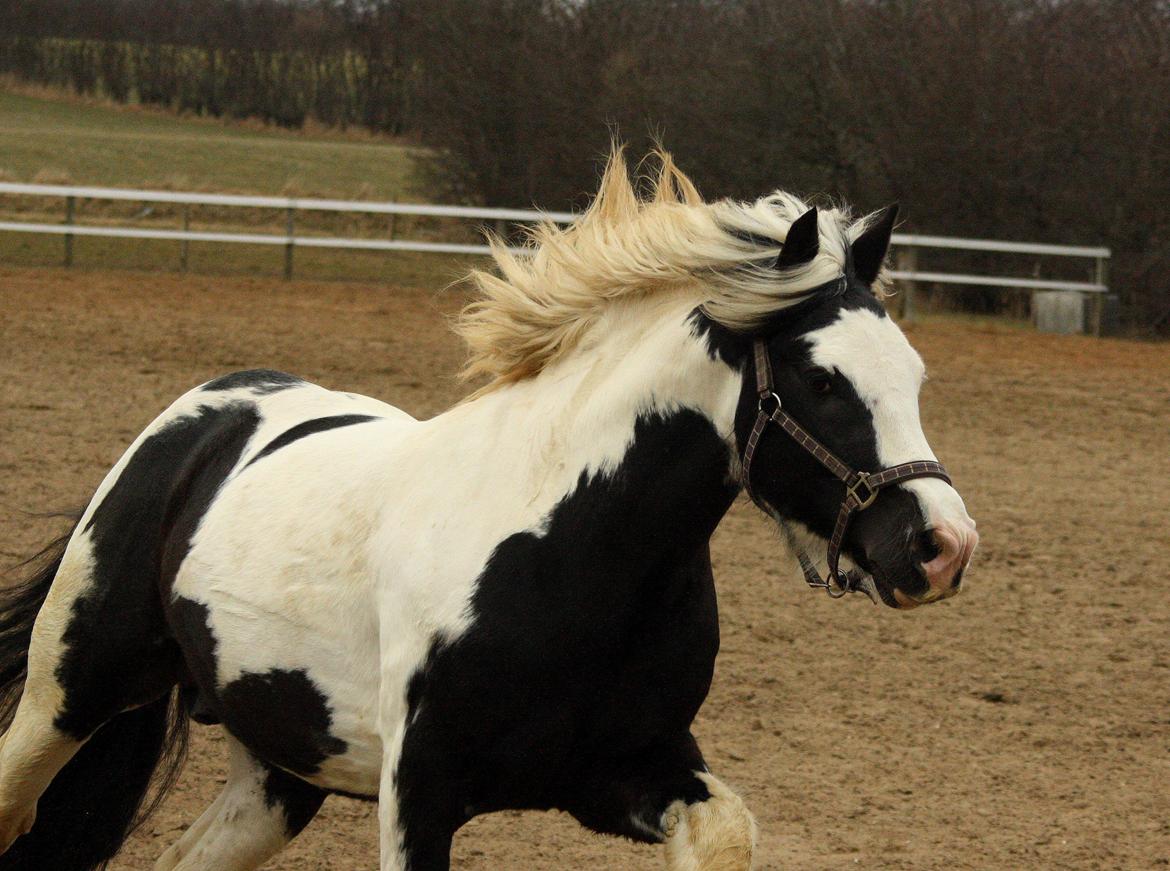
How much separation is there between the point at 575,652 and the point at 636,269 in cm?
78

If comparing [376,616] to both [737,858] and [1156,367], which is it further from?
[1156,367]

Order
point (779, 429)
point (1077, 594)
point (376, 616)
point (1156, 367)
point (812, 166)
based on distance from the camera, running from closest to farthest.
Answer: point (779, 429) < point (376, 616) < point (1077, 594) < point (1156, 367) < point (812, 166)

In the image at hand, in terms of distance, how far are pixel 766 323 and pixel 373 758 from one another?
124 centimetres

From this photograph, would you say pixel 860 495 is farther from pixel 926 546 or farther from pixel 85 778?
pixel 85 778

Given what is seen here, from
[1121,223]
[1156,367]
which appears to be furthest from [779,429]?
[1121,223]

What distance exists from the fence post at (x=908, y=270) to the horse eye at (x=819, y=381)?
46.8 feet

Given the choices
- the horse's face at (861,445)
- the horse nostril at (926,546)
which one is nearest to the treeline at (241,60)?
the horse's face at (861,445)

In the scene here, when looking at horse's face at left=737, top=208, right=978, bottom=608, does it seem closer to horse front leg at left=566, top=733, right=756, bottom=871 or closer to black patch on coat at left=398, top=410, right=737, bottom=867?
black patch on coat at left=398, top=410, right=737, bottom=867

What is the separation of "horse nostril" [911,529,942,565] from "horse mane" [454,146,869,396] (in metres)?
0.50

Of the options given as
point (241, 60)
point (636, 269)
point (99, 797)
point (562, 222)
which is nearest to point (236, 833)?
point (99, 797)

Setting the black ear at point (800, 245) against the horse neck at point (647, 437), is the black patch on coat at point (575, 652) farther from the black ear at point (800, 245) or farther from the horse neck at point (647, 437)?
the black ear at point (800, 245)

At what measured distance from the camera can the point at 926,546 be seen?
8.35ft

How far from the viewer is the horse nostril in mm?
2529

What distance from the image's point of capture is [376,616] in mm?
3064
